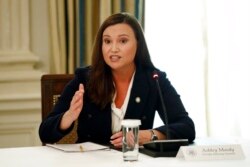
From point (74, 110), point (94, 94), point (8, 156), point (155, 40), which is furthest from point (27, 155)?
point (155, 40)

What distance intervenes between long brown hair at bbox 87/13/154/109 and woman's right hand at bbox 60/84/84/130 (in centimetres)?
26

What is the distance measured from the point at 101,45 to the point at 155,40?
1.13 m

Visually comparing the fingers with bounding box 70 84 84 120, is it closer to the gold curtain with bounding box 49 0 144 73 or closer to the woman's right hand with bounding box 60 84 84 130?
the woman's right hand with bounding box 60 84 84 130

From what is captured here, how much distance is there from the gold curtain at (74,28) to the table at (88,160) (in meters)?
1.36

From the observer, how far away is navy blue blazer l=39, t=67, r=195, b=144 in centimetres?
189

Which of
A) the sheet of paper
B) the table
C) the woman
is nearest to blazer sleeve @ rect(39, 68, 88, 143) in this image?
the woman

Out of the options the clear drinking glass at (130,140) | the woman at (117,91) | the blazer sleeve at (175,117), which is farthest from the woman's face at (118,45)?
the clear drinking glass at (130,140)

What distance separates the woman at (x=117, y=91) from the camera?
6.59ft

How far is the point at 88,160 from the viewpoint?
1389mm

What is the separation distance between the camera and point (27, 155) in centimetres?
151

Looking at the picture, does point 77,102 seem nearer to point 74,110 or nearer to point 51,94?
point 74,110

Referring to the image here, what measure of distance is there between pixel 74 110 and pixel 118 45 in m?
0.47

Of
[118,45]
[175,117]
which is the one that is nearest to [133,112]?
[175,117]

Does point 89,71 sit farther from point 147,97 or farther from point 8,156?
point 8,156
